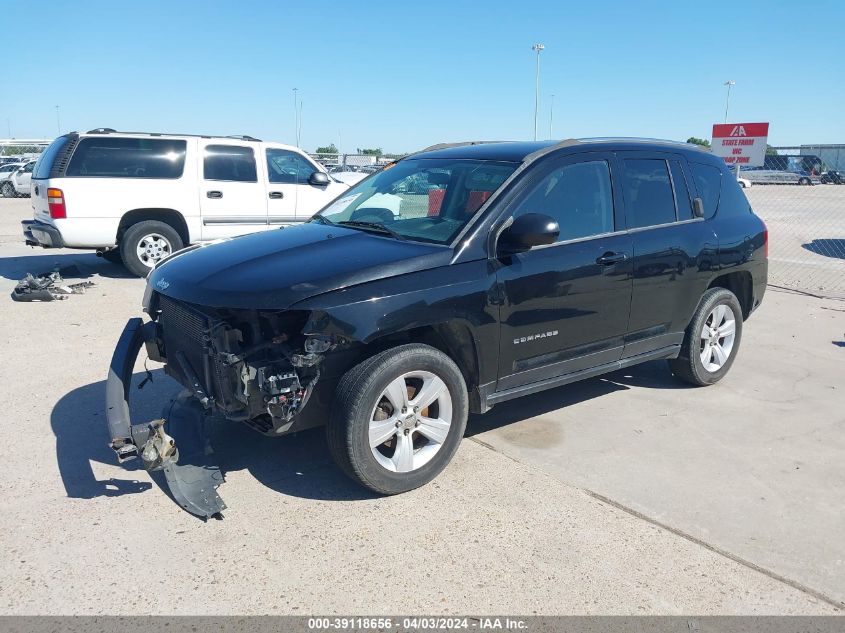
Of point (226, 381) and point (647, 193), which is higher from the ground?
point (647, 193)

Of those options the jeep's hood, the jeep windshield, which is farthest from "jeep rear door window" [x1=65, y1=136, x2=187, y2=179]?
the jeep's hood

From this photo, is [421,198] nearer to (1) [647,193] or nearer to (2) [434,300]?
(2) [434,300]

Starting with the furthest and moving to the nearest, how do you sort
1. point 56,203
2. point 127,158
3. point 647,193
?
point 127,158, point 56,203, point 647,193

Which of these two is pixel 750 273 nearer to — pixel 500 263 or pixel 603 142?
pixel 603 142

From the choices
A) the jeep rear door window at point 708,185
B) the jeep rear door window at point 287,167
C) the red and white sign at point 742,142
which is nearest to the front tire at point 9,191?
the jeep rear door window at point 287,167

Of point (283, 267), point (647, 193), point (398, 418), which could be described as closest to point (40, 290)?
point (283, 267)

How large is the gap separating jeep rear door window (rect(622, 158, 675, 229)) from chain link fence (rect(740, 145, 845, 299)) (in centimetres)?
562

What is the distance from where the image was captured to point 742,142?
14.8 meters

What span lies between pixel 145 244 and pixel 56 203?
1231 mm

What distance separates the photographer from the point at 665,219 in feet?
17.2

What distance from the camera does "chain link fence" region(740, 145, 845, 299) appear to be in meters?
10.9

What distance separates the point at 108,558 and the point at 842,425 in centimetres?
477

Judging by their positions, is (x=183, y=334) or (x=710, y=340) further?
(x=710, y=340)

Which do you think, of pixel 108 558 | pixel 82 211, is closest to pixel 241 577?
pixel 108 558
